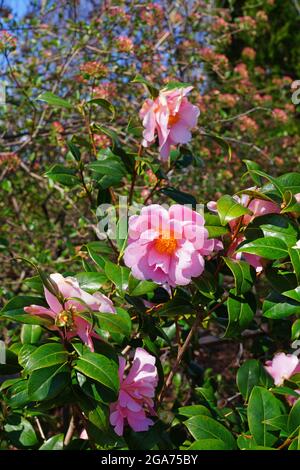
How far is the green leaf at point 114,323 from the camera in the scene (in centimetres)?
92

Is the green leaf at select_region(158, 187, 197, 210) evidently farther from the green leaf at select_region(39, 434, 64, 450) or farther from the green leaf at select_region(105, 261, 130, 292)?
the green leaf at select_region(39, 434, 64, 450)

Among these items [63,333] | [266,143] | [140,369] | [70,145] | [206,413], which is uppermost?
[70,145]

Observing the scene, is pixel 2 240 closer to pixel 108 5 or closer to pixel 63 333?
pixel 63 333

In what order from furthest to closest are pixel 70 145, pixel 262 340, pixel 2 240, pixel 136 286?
Result: pixel 2 240, pixel 262 340, pixel 70 145, pixel 136 286

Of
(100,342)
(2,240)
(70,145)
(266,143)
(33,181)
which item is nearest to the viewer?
(100,342)

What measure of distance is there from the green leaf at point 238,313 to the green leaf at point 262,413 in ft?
0.48

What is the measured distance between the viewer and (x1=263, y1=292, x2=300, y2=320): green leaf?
104cm

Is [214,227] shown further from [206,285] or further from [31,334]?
[31,334]

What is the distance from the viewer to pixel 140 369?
1029mm

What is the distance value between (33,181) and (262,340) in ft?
5.42

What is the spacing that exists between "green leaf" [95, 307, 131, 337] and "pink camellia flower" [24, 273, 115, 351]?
22 mm

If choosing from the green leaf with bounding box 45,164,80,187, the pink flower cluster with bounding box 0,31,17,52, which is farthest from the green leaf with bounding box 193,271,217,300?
the pink flower cluster with bounding box 0,31,17,52
